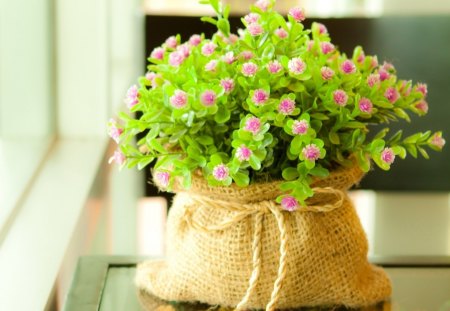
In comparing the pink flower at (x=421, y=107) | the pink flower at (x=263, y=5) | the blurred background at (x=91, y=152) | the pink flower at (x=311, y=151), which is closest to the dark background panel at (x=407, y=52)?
the blurred background at (x=91, y=152)

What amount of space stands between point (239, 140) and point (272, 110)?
0.15 feet

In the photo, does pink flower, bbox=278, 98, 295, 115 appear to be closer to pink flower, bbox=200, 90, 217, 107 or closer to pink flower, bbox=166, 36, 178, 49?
pink flower, bbox=200, 90, 217, 107

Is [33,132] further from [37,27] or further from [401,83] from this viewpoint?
[401,83]

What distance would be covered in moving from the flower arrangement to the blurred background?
277mm

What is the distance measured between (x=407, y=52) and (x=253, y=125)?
1.24 meters

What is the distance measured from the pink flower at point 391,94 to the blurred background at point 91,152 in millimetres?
375

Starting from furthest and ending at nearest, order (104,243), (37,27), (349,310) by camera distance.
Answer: (37,27), (104,243), (349,310)

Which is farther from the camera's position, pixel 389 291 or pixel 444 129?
pixel 444 129

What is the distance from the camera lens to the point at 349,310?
109 cm

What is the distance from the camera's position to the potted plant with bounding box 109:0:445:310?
98cm

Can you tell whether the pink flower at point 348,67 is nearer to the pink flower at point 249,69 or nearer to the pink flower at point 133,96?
the pink flower at point 249,69

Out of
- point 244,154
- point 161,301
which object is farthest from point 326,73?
point 161,301

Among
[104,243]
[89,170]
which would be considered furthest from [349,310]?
[89,170]

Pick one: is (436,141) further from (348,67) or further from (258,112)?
(258,112)
